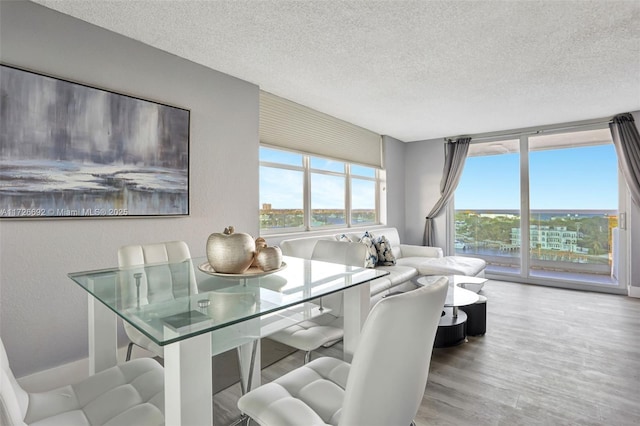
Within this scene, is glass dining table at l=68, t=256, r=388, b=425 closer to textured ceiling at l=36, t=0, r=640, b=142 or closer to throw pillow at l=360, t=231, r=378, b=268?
textured ceiling at l=36, t=0, r=640, b=142

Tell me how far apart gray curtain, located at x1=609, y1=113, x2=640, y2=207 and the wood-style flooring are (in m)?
1.69

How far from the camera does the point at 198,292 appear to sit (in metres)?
1.35

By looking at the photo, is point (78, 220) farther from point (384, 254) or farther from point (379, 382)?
point (384, 254)

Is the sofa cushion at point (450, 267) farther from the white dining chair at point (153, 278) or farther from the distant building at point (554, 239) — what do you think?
the white dining chair at point (153, 278)

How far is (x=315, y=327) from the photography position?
→ 190 centimetres

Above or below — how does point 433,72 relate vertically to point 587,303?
above

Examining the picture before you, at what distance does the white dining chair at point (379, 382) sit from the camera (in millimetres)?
826

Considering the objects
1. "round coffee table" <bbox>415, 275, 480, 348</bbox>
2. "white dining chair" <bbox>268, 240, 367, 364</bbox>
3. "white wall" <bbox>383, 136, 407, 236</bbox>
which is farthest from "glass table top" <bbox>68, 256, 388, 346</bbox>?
"white wall" <bbox>383, 136, 407, 236</bbox>

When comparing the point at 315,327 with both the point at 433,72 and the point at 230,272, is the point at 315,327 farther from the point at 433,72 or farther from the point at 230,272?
the point at 433,72

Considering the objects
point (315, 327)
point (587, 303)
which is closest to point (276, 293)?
point (315, 327)

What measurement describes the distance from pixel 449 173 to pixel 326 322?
14.7 ft

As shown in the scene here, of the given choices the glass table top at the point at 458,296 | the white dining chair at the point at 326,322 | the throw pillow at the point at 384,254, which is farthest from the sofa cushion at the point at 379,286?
the white dining chair at the point at 326,322

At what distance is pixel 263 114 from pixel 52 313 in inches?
98.8

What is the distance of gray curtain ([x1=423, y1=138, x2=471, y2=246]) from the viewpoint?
18.1ft
